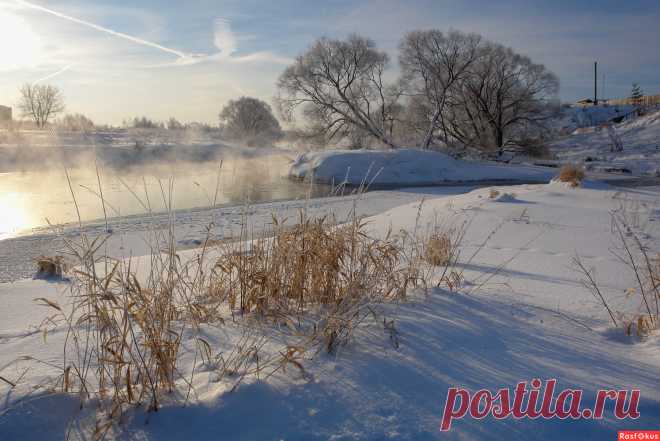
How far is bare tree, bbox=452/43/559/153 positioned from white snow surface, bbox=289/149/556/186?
13.8ft

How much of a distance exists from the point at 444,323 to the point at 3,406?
1822mm

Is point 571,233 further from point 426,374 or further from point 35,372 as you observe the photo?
point 35,372

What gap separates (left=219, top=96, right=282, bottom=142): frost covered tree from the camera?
3199cm

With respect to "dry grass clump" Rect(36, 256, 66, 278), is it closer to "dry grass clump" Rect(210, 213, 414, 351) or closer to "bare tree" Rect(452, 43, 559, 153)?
"dry grass clump" Rect(210, 213, 414, 351)

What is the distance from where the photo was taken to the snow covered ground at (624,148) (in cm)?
1727

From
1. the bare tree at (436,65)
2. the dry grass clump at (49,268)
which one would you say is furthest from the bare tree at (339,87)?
the dry grass clump at (49,268)

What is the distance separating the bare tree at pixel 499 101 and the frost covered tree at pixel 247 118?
13.9m

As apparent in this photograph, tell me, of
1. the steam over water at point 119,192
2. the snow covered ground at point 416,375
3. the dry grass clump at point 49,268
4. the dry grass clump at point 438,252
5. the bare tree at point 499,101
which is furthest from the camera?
the bare tree at point 499,101

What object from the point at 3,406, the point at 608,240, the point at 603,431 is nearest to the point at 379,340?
the point at 603,431

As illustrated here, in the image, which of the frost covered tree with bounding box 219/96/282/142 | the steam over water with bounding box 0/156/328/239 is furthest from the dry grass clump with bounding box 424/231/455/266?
the frost covered tree with bounding box 219/96/282/142

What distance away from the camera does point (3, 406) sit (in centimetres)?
148

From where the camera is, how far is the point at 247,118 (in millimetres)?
32906

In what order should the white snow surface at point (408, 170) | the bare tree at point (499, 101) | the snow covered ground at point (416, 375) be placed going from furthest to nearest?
1. the bare tree at point (499, 101)
2. the white snow surface at point (408, 170)
3. the snow covered ground at point (416, 375)

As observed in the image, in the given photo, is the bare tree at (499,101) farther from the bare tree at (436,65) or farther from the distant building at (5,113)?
the distant building at (5,113)
